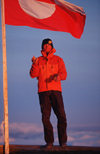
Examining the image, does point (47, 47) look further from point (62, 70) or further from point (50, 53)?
point (62, 70)

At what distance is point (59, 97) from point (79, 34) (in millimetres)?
1653

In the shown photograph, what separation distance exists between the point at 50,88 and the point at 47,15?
1669 mm

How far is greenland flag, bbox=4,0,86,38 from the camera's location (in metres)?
5.41

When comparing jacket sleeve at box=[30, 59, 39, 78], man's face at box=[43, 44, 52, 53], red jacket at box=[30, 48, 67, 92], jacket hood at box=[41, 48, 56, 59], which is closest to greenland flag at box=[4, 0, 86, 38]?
man's face at box=[43, 44, 52, 53]

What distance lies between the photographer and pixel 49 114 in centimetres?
513

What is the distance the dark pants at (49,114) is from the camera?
506 cm

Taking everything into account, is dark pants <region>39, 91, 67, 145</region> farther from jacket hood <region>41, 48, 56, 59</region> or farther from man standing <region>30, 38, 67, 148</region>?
jacket hood <region>41, 48, 56, 59</region>

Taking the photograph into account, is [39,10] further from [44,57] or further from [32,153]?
[32,153]

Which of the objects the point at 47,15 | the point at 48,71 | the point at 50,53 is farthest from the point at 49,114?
the point at 47,15

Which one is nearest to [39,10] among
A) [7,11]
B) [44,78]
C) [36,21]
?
[36,21]

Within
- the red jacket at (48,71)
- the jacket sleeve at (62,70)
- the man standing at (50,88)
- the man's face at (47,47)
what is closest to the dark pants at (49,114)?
the man standing at (50,88)

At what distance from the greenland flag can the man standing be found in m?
0.63

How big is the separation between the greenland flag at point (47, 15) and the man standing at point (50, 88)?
63cm

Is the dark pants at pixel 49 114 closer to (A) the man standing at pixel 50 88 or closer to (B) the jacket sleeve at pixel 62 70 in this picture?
(A) the man standing at pixel 50 88
